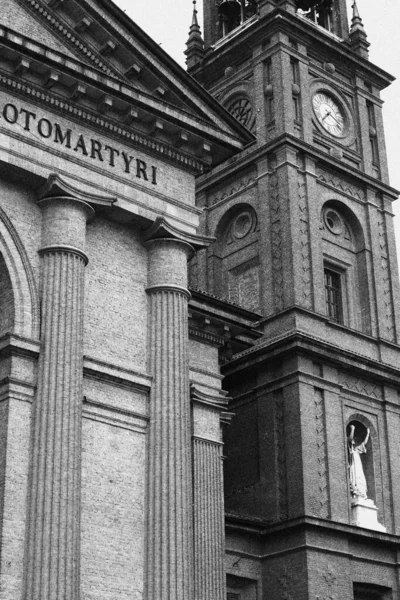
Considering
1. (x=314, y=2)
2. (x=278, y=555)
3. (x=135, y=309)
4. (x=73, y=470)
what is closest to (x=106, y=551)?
(x=73, y=470)

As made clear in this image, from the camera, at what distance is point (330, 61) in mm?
43156

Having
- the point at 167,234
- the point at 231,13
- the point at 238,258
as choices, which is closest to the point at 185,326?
the point at 167,234

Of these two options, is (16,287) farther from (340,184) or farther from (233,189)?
(340,184)

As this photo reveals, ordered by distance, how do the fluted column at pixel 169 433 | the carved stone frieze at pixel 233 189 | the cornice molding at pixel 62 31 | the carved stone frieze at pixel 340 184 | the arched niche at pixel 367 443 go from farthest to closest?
the carved stone frieze at pixel 233 189, the carved stone frieze at pixel 340 184, the arched niche at pixel 367 443, the cornice molding at pixel 62 31, the fluted column at pixel 169 433

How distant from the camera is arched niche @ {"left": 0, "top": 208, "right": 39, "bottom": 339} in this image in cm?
2350

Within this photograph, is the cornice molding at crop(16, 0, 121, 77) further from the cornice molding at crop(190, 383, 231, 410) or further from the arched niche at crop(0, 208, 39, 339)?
the cornice molding at crop(190, 383, 231, 410)

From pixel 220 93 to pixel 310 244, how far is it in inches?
329

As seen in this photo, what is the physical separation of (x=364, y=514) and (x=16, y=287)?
15959mm

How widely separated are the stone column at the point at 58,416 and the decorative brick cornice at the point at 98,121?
6.91 ft

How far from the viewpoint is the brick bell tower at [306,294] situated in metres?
33.7

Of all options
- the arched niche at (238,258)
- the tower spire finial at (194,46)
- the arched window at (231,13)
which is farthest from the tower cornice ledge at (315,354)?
the arched window at (231,13)

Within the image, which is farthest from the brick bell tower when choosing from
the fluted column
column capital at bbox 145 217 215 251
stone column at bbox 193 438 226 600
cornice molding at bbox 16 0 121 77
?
cornice molding at bbox 16 0 121 77

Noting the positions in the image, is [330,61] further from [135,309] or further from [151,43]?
[135,309]

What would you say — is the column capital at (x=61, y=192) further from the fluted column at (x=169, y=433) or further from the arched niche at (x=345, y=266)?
the arched niche at (x=345, y=266)
